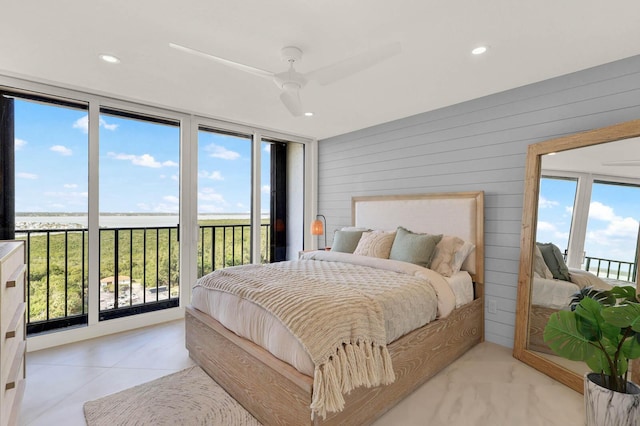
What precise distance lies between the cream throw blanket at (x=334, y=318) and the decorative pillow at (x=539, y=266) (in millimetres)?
989

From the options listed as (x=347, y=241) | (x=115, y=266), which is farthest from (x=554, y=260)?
(x=115, y=266)

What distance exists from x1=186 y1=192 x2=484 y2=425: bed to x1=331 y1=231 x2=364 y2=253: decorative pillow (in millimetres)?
584

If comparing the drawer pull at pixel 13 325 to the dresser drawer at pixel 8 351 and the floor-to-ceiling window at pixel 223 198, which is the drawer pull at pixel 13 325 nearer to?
the dresser drawer at pixel 8 351

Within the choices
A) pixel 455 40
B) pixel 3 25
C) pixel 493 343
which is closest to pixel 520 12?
pixel 455 40

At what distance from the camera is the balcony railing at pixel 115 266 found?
321cm

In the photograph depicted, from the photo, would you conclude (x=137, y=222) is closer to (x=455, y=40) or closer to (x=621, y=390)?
(x=455, y=40)

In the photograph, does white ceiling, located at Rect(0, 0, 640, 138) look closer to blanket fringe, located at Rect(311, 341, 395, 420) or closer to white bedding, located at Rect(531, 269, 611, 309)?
white bedding, located at Rect(531, 269, 611, 309)

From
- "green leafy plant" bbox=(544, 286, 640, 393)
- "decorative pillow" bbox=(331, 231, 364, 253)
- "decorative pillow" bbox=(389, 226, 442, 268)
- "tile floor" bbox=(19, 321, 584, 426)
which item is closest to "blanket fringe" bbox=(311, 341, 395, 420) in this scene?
"tile floor" bbox=(19, 321, 584, 426)

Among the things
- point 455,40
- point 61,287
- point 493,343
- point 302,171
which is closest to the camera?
point 455,40

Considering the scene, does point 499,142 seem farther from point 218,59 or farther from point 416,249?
point 218,59

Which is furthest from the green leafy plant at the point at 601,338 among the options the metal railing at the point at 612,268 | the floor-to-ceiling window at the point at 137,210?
the floor-to-ceiling window at the point at 137,210

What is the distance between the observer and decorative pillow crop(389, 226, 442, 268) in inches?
113

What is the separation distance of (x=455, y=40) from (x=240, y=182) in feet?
9.91

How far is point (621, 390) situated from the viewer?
1.73 meters
